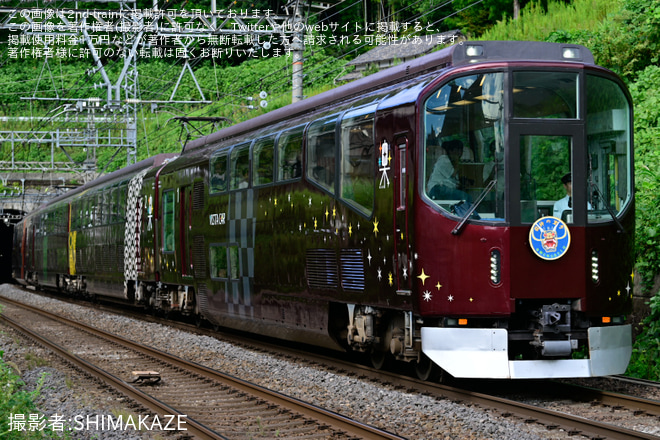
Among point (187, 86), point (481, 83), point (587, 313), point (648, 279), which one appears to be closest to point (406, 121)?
point (481, 83)

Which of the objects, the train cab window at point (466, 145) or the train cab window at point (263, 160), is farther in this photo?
the train cab window at point (263, 160)

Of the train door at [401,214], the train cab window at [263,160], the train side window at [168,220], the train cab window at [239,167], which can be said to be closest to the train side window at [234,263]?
the train cab window at [239,167]

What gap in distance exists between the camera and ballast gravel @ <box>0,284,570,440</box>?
24.8 feet

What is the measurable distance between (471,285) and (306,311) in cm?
343

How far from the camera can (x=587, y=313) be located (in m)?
9.02

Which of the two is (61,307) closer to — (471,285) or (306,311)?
(306,311)

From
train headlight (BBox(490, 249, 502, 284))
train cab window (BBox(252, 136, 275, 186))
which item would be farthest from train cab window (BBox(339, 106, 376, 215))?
train cab window (BBox(252, 136, 275, 186))

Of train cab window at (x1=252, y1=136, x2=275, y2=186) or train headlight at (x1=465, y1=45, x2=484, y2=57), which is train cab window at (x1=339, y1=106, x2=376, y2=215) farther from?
train cab window at (x1=252, y1=136, x2=275, y2=186)

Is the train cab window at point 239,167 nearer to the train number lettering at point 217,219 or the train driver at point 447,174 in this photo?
the train number lettering at point 217,219

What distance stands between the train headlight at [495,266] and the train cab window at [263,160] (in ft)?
15.4

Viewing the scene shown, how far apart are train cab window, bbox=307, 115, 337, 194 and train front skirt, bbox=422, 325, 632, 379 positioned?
279 centimetres

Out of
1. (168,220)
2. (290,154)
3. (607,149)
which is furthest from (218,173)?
(607,149)

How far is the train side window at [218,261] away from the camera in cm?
1488

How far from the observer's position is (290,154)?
12.3 m
